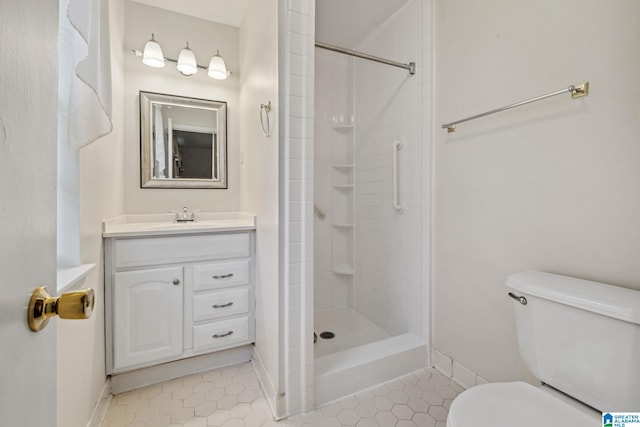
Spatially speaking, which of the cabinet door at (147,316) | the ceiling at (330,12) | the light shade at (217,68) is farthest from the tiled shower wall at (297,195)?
the light shade at (217,68)

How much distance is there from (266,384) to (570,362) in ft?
4.51

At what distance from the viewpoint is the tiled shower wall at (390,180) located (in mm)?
1871

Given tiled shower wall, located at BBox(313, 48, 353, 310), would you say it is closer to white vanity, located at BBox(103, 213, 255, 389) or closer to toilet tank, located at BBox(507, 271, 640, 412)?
white vanity, located at BBox(103, 213, 255, 389)

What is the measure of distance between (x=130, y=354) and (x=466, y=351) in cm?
185

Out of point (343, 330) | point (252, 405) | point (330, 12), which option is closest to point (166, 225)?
point (252, 405)

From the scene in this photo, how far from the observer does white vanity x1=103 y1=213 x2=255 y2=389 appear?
60.2 inches

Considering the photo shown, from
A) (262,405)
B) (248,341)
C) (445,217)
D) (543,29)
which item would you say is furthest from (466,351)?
(543,29)

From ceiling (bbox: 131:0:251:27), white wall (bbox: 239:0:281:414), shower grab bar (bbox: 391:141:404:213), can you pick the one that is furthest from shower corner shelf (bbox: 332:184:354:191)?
ceiling (bbox: 131:0:251:27)

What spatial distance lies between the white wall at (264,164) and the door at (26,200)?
3.20 ft

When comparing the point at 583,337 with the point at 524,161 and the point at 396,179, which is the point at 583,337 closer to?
the point at 524,161

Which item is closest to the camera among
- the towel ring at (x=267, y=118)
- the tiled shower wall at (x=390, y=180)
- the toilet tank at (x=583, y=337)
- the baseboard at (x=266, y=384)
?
the toilet tank at (x=583, y=337)

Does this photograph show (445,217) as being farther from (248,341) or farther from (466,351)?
(248,341)

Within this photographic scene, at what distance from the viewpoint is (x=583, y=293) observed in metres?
0.93

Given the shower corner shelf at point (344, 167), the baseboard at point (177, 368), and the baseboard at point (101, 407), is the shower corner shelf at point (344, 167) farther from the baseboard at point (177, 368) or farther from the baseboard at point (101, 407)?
the baseboard at point (101, 407)
